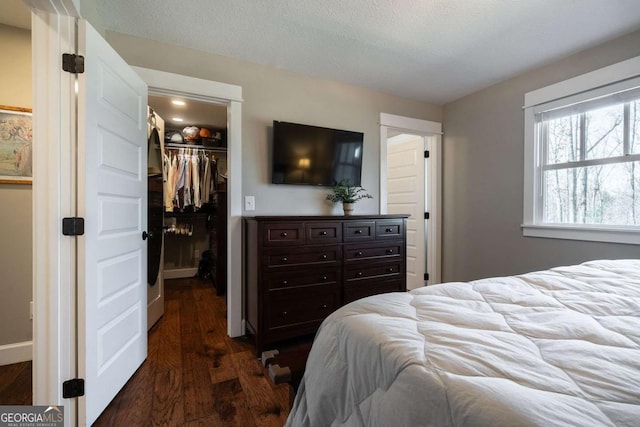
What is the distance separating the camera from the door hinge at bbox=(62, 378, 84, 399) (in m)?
1.31

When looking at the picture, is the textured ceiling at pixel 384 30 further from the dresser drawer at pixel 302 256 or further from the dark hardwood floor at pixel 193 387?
the dark hardwood floor at pixel 193 387

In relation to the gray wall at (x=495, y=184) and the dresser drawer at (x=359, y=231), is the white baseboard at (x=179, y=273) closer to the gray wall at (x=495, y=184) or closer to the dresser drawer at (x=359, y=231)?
the dresser drawer at (x=359, y=231)

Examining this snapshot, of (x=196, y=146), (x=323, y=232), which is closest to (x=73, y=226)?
(x=323, y=232)

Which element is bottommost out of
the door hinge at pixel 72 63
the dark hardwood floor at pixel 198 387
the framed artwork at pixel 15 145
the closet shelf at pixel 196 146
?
the dark hardwood floor at pixel 198 387

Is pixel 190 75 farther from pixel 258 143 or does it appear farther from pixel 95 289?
pixel 95 289

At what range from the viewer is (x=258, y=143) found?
8.18 ft

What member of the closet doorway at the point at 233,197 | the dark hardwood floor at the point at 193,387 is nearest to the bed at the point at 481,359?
the dark hardwood floor at the point at 193,387

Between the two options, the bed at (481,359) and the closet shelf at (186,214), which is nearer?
the bed at (481,359)

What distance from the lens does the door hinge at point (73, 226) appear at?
1.29 meters

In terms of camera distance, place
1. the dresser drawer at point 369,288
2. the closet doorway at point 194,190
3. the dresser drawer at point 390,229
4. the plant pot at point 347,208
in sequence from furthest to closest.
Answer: the closet doorway at point 194,190
the plant pot at point 347,208
the dresser drawer at point 390,229
the dresser drawer at point 369,288

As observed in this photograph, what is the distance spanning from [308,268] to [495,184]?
2.19m

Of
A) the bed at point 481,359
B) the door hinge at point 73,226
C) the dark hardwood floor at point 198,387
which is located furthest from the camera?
the dark hardwood floor at point 198,387

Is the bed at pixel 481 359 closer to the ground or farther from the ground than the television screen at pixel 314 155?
closer to the ground

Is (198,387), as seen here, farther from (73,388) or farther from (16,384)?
(16,384)
